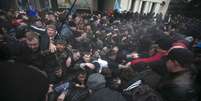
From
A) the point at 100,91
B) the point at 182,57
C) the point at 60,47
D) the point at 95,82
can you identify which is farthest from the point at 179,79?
the point at 60,47

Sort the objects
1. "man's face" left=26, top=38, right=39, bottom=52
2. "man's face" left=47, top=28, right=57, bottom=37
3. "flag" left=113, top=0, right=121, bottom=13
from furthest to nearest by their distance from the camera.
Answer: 1. "flag" left=113, top=0, right=121, bottom=13
2. "man's face" left=47, top=28, right=57, bottom=37
3. "man's face" left=26, top=38, right=39, bottom=52

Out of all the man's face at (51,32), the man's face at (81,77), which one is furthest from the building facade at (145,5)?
the man's face at (81,77)

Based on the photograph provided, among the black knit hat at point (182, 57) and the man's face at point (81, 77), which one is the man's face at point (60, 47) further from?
the black knit hat at point (182, 57)

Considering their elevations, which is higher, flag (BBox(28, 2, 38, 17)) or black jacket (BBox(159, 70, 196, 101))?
flag (BBox(28, 2, 38, 17))

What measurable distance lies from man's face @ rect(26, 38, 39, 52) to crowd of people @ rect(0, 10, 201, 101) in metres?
0.01

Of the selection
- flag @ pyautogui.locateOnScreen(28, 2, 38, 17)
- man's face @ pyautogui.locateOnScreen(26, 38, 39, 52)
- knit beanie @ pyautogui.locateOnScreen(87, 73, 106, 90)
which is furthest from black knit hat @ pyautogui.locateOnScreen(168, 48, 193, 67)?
flag @ pyautogui.locateOnScreen(28, 2, 38, 17)

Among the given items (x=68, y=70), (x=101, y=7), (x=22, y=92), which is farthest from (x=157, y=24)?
(x=22, y=92)

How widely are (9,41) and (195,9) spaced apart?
4.47 m

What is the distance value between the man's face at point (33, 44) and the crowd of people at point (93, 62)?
0.01m

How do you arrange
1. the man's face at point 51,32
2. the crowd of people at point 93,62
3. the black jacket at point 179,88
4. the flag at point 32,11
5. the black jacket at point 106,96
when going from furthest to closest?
the man's face at point 51,32 → the flag at point 32,11 → the black jacket at point 106,96 → the black jacket at point 179,88 → the crowd of people at point 93,62

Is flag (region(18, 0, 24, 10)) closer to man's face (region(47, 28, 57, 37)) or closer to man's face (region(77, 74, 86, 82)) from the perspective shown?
man's face (region(47, 28, 57, 37))

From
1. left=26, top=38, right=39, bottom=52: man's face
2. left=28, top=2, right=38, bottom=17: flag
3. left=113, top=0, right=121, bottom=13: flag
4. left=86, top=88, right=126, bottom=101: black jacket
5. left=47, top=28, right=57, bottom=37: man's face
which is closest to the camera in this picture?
left=86, top=88, right=126, bottom=101: black jacket

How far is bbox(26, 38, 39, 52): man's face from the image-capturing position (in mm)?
2705

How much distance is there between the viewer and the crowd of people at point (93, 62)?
1.14 meters
